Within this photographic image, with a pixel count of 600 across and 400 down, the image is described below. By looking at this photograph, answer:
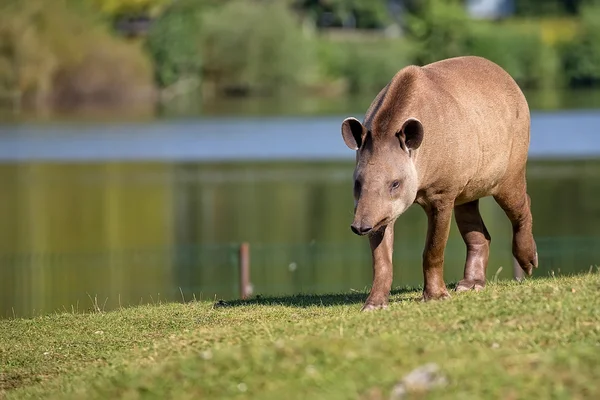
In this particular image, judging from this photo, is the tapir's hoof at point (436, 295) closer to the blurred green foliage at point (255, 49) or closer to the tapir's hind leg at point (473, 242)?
the tapir's hind leg at point (473, 242)

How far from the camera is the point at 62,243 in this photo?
35.2 meters

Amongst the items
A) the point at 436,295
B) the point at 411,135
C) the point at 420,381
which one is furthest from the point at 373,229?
the point at 420,381

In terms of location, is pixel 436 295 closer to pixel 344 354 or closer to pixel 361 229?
pixel 361 229

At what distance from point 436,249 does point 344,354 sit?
395 centimetres

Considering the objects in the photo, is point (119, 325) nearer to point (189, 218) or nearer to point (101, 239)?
point (101, 239)

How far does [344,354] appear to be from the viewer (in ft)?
29.6

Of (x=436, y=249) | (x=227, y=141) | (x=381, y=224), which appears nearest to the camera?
(x=381, y=224)

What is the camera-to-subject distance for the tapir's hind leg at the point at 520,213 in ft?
47.1

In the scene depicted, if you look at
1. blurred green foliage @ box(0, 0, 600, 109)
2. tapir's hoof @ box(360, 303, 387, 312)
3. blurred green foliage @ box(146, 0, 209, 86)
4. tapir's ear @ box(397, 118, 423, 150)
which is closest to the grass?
tapir's hoof @ box(360, 303, 387, 312)

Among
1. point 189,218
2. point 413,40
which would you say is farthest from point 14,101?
point 189,218

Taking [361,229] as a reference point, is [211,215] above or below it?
below

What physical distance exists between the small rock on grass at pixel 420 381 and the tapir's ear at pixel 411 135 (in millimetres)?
3757

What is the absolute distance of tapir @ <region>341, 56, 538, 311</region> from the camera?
12.0 m

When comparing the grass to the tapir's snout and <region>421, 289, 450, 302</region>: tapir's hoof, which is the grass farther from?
the tapir's snout
